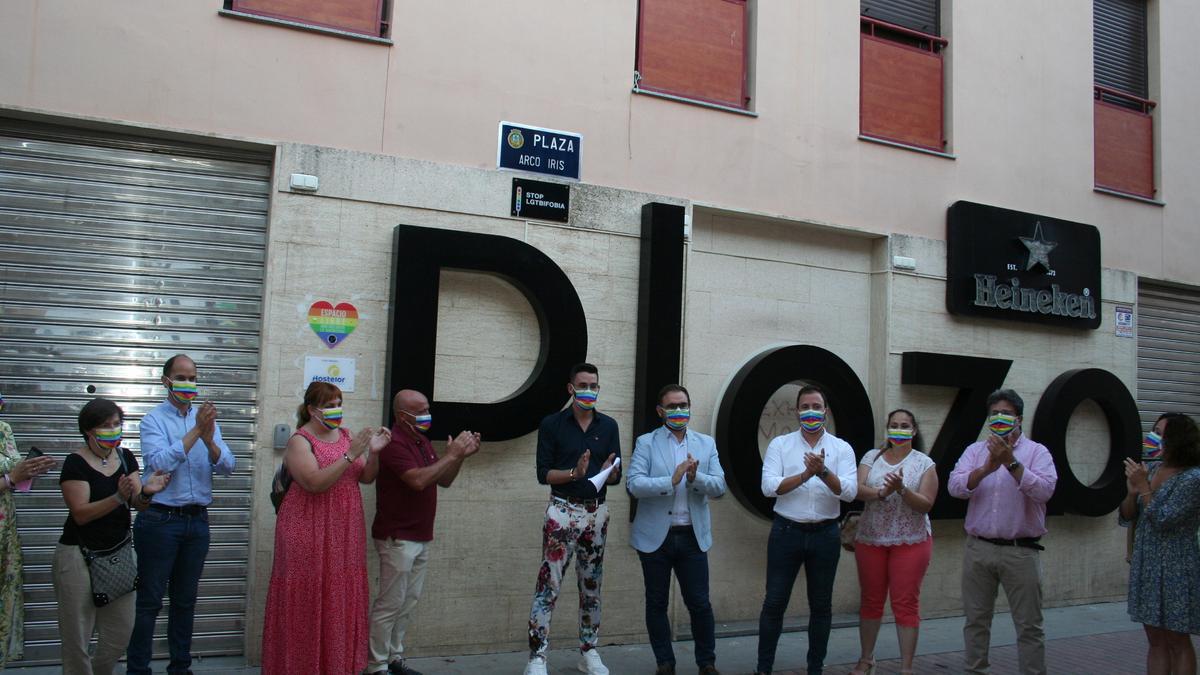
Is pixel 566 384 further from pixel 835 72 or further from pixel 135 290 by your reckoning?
pixel 835 72

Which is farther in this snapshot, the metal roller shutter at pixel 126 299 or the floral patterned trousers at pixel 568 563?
the metal roller shutter at pixel 126 299

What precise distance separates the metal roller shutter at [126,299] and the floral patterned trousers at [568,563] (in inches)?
84.3

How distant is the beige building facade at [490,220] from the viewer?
648 cm

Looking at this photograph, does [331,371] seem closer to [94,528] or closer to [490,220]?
[490,220]

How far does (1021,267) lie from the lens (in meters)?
9.86

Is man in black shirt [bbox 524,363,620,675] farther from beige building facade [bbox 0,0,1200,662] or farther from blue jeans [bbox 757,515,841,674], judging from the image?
blue jeans [bbox 757,515,841,674]

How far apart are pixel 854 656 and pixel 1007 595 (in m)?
1.68

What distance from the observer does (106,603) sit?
5.11m

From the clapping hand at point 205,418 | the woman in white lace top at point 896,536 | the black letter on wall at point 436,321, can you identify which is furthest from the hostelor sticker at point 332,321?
the woman in white lace top at point 896,536

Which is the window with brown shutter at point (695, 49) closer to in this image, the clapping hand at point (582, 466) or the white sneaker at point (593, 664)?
the clapping hand at point (582, 466)

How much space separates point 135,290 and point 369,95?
2.15m

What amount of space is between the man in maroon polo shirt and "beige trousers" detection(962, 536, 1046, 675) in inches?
135

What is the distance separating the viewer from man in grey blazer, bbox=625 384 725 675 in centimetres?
638

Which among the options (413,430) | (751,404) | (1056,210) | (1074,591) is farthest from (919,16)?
(413,430)
